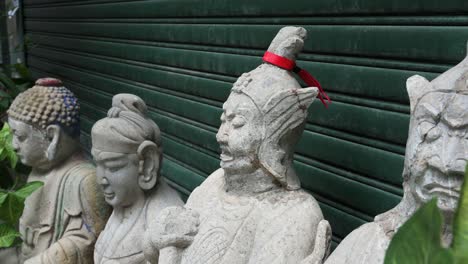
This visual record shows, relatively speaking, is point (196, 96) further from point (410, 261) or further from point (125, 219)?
point (410, 261)

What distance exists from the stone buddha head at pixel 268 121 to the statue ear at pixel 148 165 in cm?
93

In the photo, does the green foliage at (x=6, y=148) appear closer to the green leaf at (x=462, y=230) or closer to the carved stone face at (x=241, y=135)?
the carved stone face at (x=241, y=135)

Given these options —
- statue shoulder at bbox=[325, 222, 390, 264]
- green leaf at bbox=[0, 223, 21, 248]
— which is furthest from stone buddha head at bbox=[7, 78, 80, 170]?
statue shoulder at bbox=[325, 222, 390, 264]

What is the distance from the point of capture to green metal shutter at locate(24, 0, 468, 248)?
2.60 meters

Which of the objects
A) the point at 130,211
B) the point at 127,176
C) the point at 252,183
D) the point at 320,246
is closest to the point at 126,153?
the point at 127,176

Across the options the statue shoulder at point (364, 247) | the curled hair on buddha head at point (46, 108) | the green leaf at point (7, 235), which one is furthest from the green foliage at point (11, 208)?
the statue shoulder at point (364, 247)

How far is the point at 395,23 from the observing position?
8.67 ft

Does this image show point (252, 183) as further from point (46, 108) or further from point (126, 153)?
point (46, 108)

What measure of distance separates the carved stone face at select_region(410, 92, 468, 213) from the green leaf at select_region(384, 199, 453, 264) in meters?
1.04

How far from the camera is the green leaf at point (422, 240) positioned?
0.53 meters

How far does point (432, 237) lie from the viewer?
1.76 ft

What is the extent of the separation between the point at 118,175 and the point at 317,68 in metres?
1.21

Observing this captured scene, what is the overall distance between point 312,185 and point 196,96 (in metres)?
1.67

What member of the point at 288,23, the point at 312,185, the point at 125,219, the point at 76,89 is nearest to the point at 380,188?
the point at 312,185
